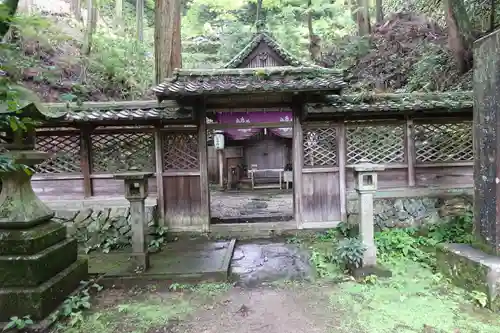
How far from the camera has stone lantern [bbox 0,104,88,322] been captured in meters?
3.66

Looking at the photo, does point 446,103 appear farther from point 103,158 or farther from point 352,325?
point 103,158

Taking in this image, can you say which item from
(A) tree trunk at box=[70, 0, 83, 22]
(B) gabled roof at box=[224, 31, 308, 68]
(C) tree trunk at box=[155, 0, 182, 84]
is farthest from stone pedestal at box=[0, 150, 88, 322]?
(A) tree trunk at box=[70, 0, 83, 22]

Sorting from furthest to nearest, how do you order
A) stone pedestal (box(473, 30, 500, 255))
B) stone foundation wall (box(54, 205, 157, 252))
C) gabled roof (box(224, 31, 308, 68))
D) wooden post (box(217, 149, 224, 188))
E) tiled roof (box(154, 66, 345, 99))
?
wooden post (box(217, 149, 224, 188)) < gabled roof (box(224, 31, 308, 68)) < stone foundation wall (box(54, 205, 157, 252)) < tiled roof (box(154, 66, 345, 99)) < stone pedestal (box(473, 30, 500, 255))

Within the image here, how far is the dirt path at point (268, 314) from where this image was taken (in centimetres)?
358

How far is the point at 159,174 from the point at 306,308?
4517 mm

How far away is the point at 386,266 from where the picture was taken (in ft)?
16.8

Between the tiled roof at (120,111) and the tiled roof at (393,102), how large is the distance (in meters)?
3.06

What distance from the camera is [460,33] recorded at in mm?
9344

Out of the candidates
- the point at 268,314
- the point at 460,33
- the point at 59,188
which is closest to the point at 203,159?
the point at 59,188

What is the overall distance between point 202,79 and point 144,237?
3383 mm

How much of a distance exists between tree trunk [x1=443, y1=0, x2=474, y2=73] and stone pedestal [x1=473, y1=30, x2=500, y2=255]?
6.09m

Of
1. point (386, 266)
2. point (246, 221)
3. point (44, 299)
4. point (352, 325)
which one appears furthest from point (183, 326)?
point (246, 221)

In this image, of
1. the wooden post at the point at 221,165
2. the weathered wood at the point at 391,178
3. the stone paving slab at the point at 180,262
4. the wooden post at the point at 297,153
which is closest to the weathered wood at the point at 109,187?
the stone paving slab at the point at 180,262

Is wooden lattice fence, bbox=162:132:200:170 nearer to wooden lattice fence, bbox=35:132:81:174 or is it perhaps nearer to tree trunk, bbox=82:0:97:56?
wooden lattice fence, bbox=35:132:81:174
